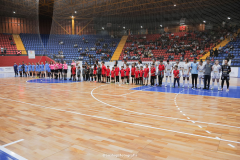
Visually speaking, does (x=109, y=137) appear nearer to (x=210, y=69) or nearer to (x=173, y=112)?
(x=173, y=112)

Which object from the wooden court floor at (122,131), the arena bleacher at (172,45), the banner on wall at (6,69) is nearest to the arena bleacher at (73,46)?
the arena bleacher at (172,45)

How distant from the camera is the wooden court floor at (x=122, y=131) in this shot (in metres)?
2.54

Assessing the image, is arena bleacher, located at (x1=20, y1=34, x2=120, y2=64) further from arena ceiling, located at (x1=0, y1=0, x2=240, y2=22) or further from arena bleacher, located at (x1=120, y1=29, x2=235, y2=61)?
arena ceiling, located at (x1=0, y1=0, x2=240, y2=22)

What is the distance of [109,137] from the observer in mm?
3068

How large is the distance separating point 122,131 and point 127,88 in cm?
579

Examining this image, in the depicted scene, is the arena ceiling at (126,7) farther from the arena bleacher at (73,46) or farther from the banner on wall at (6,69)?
the banner on wall at (6,69)

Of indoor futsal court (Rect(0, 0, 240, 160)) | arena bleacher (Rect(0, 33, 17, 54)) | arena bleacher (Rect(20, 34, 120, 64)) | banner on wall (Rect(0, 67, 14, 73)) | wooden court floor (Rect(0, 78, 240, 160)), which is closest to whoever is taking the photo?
wooden court floor (Rect(0, 78, 240, 160))

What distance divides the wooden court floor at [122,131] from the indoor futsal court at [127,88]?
0.06 feet

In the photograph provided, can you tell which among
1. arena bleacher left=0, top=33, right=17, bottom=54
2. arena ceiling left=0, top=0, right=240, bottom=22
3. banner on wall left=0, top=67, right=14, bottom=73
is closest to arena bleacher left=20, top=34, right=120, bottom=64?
arena bleacher left=0, top=33, right=17, bottom=54

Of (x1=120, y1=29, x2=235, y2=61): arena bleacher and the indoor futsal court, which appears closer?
the indoor futsal court

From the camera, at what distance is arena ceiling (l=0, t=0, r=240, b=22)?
1998 cm

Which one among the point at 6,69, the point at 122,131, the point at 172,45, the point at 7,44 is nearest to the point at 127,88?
the point at 122,131

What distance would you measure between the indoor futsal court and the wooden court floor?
0.06 feet

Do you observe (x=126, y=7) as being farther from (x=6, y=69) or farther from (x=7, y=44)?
(x=7, y=44)
